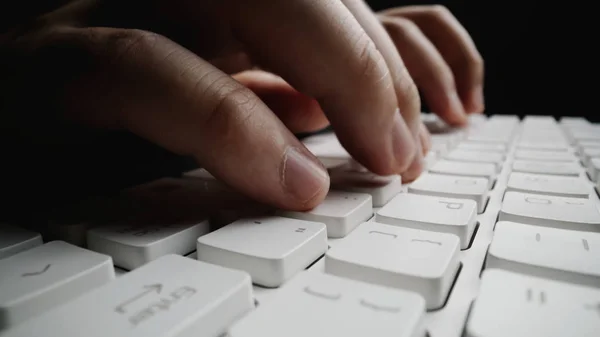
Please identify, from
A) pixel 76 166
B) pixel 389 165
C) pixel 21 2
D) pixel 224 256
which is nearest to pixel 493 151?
pixel 389 165

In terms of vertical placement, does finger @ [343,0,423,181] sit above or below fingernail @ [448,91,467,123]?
above

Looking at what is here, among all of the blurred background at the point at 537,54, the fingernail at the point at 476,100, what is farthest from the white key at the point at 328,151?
the blurred background at the point at 537,54

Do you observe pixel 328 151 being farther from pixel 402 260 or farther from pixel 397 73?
pixel 402 260

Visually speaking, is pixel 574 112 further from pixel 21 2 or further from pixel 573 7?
pixel 21 2

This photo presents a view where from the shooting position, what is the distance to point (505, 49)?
169 centimetres

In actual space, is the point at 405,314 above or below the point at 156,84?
below

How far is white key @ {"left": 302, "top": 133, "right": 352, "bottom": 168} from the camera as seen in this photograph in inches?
26.9

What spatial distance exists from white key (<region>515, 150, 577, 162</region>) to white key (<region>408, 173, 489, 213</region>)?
23 centimetres

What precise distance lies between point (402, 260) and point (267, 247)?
104mm

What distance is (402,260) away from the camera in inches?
11.6

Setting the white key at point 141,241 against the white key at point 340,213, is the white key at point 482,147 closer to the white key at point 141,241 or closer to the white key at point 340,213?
the white key at point 340,213

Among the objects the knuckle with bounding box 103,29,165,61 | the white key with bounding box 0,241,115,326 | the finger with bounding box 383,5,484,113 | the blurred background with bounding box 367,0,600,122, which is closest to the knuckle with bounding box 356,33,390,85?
the knuckle with bounding box 103,29,165,61

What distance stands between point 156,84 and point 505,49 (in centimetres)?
169

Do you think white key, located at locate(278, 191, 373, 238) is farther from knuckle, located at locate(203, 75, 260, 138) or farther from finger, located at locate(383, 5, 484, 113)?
finger, located at locate(383, 5, 484, 113)
